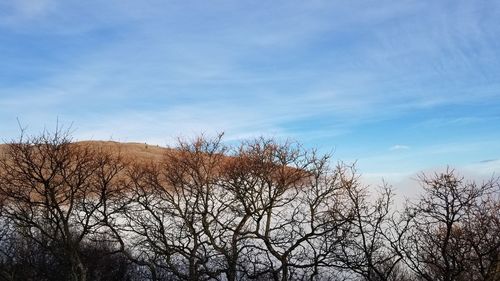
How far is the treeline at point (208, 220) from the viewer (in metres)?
17.4

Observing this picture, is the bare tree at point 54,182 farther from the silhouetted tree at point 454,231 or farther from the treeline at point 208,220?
the silhouetted tree at point 454,231

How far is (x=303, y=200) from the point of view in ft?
68.7

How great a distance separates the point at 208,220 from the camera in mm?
22656

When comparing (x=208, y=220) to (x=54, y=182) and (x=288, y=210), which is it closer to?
(x=288, y=210)

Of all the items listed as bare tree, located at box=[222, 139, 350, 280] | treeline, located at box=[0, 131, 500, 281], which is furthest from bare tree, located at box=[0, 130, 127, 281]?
bare tree, located at box=[222, 139, 350, 280]

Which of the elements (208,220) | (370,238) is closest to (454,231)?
(370,238)

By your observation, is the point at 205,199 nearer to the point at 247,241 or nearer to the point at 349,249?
the point at 247,241

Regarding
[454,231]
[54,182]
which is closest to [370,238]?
[454,231]

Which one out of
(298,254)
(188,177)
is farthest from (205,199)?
(298,254)

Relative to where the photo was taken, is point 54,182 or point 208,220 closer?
point 54,182

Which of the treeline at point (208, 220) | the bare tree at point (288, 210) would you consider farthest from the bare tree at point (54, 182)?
the bare tree at point (288, 210)

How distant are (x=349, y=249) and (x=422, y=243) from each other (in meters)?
3.60

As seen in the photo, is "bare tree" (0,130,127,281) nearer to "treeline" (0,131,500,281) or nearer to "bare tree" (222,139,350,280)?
"treeline" (0,131,500,281)

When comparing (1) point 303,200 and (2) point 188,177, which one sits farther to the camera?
(2) point 188,177
